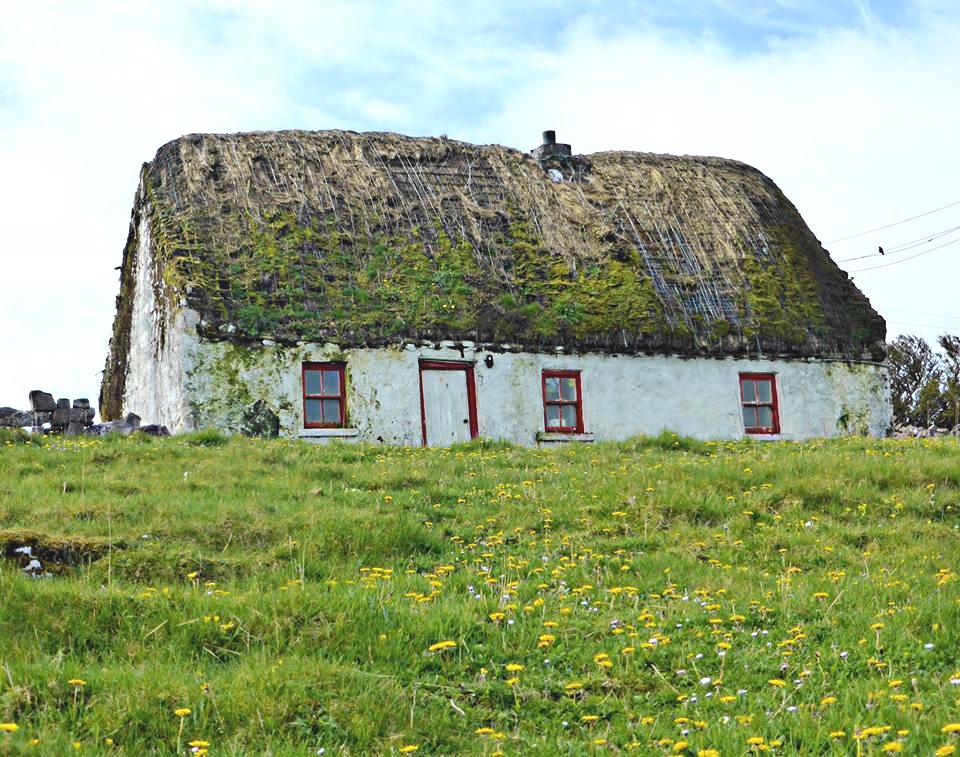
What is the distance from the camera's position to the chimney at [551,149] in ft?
93.0

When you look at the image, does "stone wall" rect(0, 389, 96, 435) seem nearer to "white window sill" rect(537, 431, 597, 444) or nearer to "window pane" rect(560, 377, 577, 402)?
"white window sill" rect(537, 431, 597, 444)

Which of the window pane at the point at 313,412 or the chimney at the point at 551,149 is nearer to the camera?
the window pane at the point at 313,412

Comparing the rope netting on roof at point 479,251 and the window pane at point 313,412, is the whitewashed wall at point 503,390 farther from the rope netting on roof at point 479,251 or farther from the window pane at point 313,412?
the rope netting on roof at point 479,251

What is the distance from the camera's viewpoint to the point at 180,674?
21.2 feet

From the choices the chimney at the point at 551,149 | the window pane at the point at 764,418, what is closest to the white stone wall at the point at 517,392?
the window pane at the point at 764,418

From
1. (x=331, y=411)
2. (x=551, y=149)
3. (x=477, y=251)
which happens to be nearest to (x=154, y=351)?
(x=331, y=411)

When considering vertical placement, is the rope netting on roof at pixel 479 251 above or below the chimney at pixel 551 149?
below

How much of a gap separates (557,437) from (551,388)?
101 centimetres

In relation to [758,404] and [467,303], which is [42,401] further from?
[758,404]

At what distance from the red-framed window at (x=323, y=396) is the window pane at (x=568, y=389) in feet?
14.5

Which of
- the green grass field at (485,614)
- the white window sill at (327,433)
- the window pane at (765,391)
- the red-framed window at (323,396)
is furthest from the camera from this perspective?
the window pane at (765,391)

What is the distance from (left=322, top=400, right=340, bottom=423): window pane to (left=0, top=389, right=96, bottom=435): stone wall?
4.13 m

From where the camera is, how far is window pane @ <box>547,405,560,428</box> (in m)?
22.9

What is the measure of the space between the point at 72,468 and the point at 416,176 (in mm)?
13907
